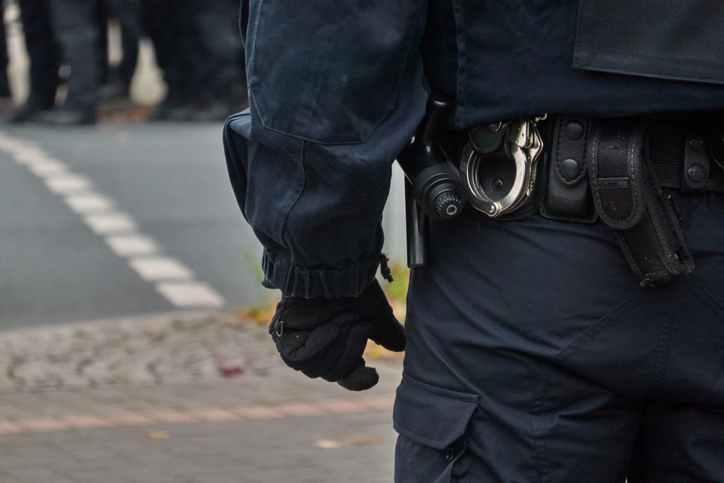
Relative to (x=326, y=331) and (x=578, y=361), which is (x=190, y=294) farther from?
(x=578, y=361)

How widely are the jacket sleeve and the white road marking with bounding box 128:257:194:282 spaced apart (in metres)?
4.90

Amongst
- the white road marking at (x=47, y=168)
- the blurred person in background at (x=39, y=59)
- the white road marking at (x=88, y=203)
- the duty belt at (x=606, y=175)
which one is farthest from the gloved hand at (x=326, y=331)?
the blurred person in background at (x=39, y=59)

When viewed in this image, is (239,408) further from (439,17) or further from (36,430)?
(439,17)

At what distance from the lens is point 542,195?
170 cm

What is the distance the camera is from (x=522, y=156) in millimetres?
1703

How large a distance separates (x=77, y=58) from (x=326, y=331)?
30.4 ft

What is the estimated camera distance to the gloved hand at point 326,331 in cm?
188

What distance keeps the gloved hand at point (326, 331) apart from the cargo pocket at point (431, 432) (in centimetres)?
14

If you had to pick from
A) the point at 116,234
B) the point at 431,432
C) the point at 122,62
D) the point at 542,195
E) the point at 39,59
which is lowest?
the point at 116,234

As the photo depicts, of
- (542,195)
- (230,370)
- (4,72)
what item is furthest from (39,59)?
(542,195)

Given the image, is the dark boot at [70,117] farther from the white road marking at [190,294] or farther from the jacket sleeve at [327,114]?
the jacket sleeve at [327,114]

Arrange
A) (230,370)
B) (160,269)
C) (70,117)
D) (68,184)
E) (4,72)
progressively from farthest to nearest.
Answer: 1. (4,72)
2. (70,117)
3. (68,184)
4. (160,269)
5. (230,370)

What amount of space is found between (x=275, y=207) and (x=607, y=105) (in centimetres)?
53

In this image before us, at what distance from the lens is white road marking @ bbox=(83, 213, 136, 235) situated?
723cm
